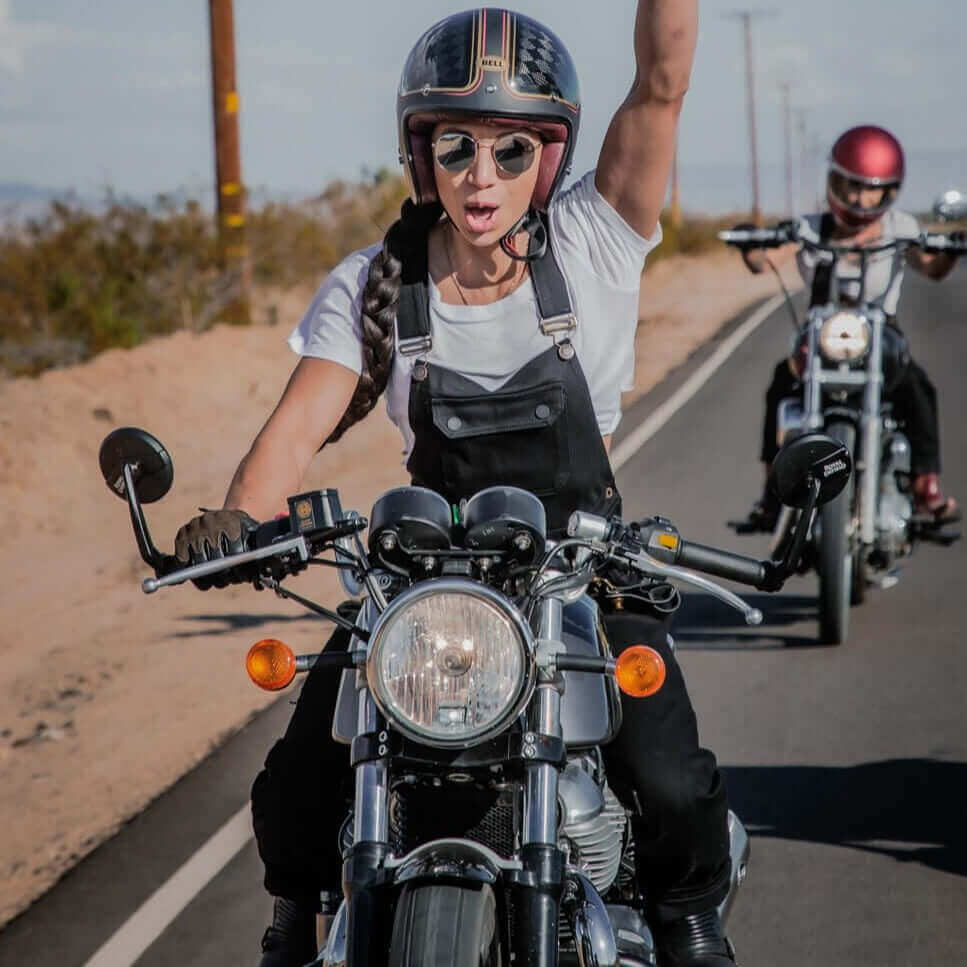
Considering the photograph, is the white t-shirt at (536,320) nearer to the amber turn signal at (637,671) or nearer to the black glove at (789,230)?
the amber turn signal at (637,671)

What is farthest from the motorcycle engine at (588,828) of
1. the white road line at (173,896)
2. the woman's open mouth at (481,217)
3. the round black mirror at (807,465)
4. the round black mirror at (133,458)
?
the white road line at (173,896)

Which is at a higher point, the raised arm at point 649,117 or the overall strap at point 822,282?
the raised arm at point 649,117

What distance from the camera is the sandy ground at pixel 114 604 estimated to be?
641 centimetres

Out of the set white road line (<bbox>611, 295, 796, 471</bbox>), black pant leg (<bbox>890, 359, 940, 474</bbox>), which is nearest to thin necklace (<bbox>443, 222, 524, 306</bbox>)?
black pant leg (<bbox>890, 359, 940, 474</bbox>)

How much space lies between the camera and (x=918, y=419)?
8.56m

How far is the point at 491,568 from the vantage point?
3010 mm

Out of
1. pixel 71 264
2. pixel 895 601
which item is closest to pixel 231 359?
pixel 71 264

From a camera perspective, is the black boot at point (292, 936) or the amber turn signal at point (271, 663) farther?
the black boot at point (292, 936)

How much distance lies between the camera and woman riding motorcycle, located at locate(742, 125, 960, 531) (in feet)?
27.5

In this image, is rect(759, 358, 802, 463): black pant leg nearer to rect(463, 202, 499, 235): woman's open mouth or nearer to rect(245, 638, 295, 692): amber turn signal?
rect(463, 202, 499, 235): woman's open mouth

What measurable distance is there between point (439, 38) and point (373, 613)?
1.26m

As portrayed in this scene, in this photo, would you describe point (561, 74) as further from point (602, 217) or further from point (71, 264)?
point (71, 264)

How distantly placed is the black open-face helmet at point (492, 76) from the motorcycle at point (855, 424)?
4303 mm

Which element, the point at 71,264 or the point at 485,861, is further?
the point at 71,264
